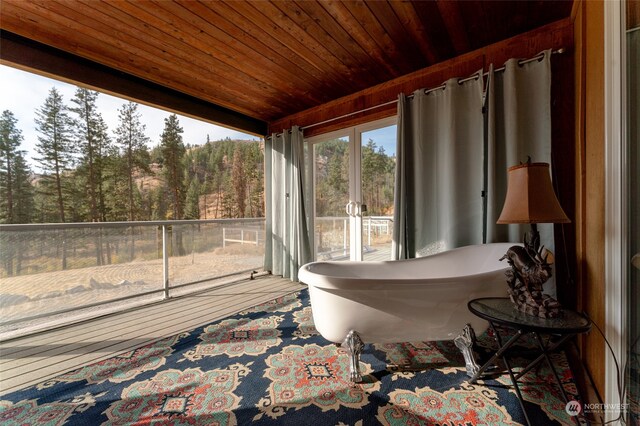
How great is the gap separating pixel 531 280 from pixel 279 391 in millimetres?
1405

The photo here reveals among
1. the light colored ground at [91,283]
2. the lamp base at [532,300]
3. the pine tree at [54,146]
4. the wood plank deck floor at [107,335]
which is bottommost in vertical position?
the wood plank deck floor at [107,335]

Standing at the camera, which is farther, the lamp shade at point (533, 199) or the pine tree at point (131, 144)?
the pine tree at point (131, 144)

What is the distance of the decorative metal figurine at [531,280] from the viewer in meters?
1.14

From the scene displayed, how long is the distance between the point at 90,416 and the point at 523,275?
2.21 meters

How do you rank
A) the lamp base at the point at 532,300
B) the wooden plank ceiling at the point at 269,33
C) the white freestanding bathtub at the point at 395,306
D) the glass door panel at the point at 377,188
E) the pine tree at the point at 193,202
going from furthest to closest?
the pine tree at the point at 193,202 < the glass door panel at the point at 377,188 < the wooden plank ceiling at the point at 269,33 < the white freestanding bathtub at the point at 395,306 < the lamp base at the point at 532,300

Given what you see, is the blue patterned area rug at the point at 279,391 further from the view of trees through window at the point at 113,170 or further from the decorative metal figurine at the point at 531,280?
the view of trees through window at the point at 113,170

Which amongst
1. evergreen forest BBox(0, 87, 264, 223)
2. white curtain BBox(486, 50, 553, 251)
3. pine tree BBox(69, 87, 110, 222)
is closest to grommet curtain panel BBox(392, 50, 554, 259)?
white curtain BBox(486, 50, 553, 251)

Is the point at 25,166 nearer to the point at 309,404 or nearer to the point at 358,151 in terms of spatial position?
the point at 358,151

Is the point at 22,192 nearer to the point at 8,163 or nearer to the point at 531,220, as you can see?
the point at 8,163

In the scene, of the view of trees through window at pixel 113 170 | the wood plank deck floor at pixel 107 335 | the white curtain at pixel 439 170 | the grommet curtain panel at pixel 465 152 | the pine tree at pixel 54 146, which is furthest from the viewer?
the pine tree at pixel 54 146

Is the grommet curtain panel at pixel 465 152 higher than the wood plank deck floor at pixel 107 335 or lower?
higher

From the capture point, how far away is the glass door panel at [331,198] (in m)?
3.26

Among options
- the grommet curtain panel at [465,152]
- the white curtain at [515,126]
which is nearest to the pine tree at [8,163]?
the grommet curtain panel at [465,152]

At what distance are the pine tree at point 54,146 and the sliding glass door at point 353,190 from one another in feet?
13.6
